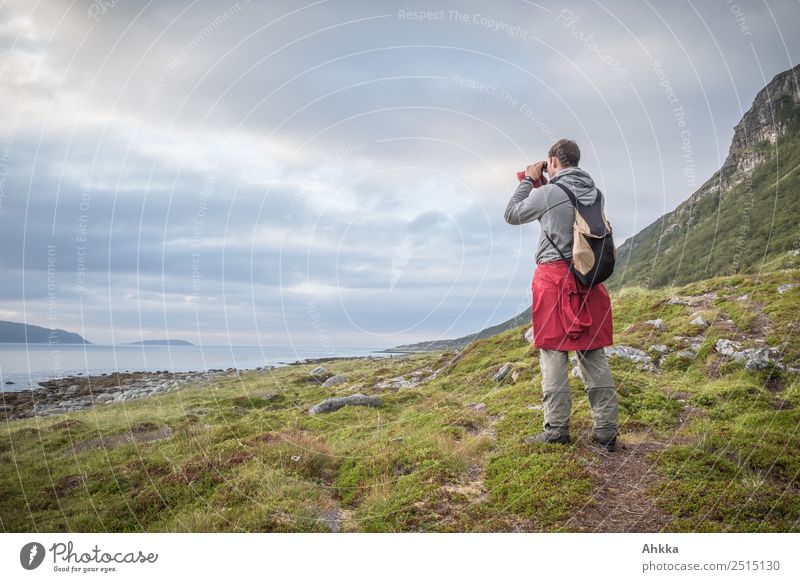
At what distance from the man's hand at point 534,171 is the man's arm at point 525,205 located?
0.39 ft

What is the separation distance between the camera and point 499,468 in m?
6.86

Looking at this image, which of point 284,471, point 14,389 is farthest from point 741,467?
point 14,389

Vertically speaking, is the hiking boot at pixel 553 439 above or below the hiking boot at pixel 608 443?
above

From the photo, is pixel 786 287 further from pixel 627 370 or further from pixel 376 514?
pixel 376 514

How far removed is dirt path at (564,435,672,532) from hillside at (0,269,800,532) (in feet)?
0.08

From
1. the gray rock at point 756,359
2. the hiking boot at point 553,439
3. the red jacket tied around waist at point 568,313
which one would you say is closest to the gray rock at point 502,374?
the gray rock at point 756,359

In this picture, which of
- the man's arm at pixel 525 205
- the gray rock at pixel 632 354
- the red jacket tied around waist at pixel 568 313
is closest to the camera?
the red jacket tied around waist at pixel 568 313

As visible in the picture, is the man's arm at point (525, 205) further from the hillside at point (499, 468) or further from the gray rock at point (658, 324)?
the gray rock at point (658, 324)

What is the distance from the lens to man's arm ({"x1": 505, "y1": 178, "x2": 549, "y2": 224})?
7004 millimetres

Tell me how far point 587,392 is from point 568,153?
13.4 ft

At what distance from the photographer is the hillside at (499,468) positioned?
5.57 m

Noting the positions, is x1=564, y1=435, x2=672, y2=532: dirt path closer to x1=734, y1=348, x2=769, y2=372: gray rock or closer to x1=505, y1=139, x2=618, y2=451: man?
x1=505, y1=139, x2=618, y2=451: man
